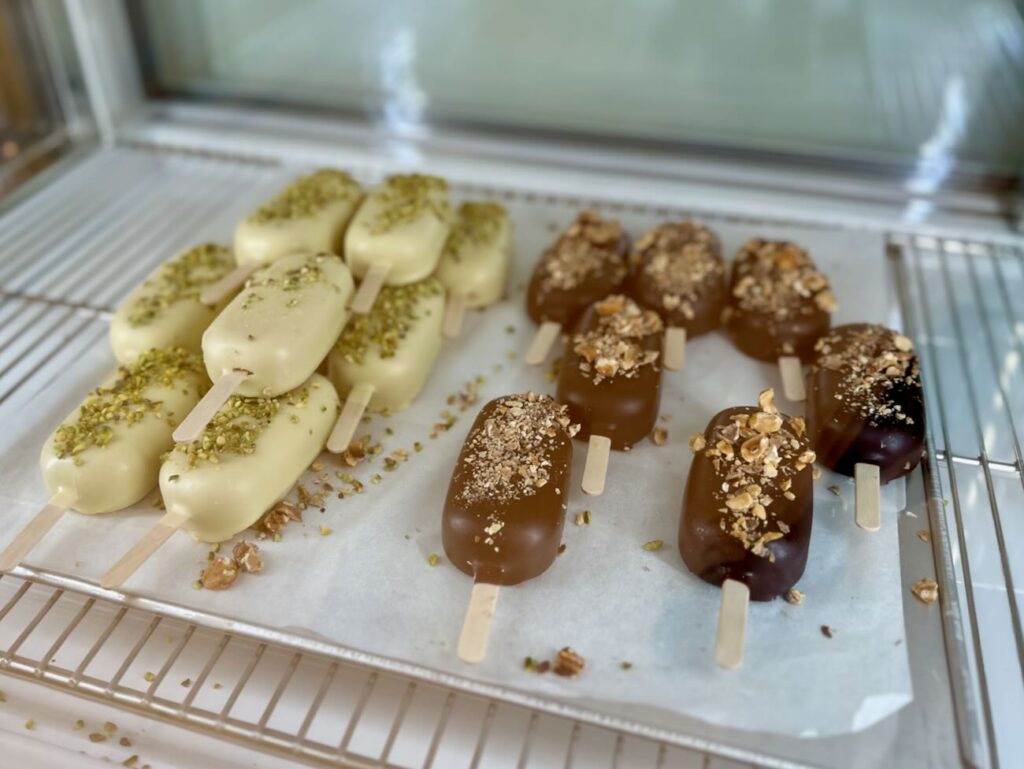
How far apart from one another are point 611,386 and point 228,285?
840mm

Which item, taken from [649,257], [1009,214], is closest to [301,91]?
[649,257]

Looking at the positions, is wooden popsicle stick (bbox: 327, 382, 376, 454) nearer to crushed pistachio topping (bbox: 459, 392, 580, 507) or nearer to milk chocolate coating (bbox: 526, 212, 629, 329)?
crushed pistachio topping (bbox: 459, 392, 580, 507)

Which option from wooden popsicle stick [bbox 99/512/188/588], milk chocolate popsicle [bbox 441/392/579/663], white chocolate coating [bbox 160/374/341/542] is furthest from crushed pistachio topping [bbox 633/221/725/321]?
wooden popsicle stick [bbox 99/512/188/588]

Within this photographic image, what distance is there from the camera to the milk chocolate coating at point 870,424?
1555 mm

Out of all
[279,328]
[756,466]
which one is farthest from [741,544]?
[279,328]

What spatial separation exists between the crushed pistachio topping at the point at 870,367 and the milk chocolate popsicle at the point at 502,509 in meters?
0.57

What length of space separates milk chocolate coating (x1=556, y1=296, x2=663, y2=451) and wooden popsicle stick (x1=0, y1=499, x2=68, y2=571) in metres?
0.92

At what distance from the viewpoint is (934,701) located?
1.28 meters

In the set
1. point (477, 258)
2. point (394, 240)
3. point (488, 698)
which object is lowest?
point (488, 698)

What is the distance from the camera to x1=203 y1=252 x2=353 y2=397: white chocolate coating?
149 cm

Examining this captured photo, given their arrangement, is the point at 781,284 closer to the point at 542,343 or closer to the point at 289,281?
the point at 542,343

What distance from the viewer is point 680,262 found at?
198cm

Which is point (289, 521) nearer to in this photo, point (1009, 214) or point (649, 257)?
point (649, 257)

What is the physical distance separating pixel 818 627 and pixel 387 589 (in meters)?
0.71
